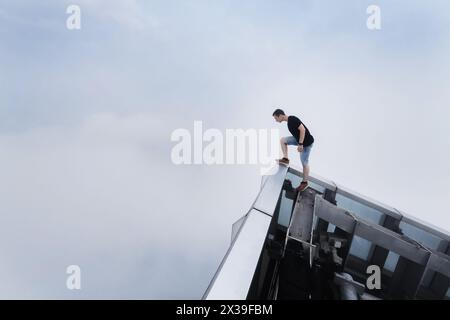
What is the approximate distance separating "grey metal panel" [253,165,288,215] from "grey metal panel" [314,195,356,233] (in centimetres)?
87

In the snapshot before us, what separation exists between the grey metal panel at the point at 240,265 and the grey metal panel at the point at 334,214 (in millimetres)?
2125

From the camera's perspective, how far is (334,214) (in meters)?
4.98

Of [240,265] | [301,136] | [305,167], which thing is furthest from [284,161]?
[240,265]

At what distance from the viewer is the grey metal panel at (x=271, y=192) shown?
12.4ft

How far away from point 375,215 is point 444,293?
2053 mm

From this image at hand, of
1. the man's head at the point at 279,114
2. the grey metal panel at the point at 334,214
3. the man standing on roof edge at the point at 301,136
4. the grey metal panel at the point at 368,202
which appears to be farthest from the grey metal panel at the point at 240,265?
the grey metal panel at the point at 368,202

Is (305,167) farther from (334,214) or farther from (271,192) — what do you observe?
(271,192)

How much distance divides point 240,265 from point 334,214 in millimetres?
3180

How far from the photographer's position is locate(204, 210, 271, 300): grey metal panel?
2.23 metres

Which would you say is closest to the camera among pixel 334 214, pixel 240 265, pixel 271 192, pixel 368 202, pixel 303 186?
pixel 240 265

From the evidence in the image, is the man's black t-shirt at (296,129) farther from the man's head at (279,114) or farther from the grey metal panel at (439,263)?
the grey metal panel at (439,263)

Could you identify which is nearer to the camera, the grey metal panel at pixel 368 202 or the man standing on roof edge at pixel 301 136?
the man standing on roof edge at pixel 301 136

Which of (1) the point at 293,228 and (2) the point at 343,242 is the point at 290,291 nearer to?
(1) the point at 293,228
